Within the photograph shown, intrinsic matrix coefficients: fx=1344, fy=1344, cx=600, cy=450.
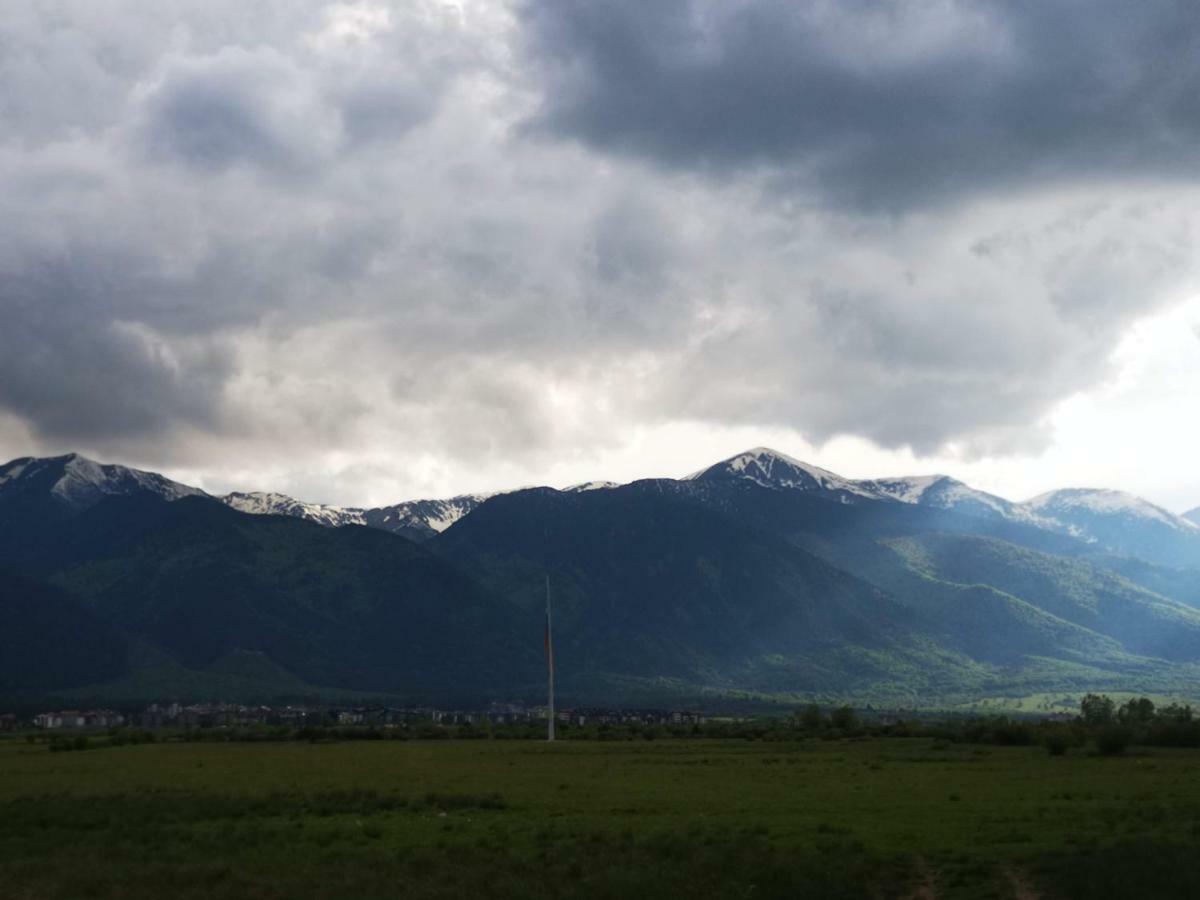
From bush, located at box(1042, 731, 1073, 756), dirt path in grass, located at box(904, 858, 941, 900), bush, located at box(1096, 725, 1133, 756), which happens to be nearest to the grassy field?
dirt path in grass, located at box(904, 858, 941, 900)

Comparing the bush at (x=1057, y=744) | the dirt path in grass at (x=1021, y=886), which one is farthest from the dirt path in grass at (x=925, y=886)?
the bush at (x=1057, y=744)

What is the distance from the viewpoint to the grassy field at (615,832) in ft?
133

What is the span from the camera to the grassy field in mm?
40406

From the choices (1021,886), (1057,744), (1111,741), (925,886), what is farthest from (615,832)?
(1057,744)

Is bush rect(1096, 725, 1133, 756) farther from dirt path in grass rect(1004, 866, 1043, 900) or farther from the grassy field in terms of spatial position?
dirt path in grass rect(1004, 866, 1043, 900)

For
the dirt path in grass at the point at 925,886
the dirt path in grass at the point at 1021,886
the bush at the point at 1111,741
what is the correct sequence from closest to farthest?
the dirt path in grass at the point at 1021,886
the dirt path in grass at the point at 925,886
the bush at the point at 1111,741

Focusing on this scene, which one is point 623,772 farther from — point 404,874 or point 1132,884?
point 1132,884

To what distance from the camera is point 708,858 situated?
4344 centimetres

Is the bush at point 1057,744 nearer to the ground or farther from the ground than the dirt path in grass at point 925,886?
nearer to the ground

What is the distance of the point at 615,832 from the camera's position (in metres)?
51.2

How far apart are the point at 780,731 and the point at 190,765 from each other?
83497 mm

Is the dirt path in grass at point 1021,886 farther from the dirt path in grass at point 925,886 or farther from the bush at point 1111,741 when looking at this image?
the bush at point 1111,741

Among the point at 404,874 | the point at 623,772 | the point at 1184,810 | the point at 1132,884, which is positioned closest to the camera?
the point at 1132,884

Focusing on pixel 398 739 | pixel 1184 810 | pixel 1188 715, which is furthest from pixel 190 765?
pixel 1188 715
